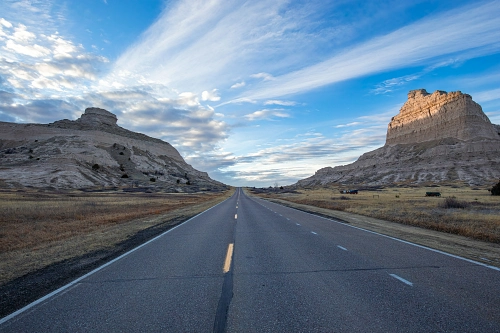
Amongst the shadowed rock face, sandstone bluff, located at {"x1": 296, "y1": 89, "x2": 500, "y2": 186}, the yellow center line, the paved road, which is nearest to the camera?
the paved road

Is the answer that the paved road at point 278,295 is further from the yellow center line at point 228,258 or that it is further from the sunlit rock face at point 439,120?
the sunlit rock face at point 439,120

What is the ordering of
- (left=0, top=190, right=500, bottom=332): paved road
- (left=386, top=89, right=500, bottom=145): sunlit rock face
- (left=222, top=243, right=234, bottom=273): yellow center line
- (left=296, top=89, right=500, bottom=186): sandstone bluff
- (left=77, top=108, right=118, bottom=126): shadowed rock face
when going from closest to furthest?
(left=0, top=190, right=500, bottom=332): paved road → (left=222, top=243, right=234, bottom=273): yellow center line → (left=296, top=89, right=500, bottom=186): sandstone bluff → (left=386, top=89, right=500, bottom=145): sunlit rock face → (left=77, top=108, right=118, bottom=126): shadowed rock face

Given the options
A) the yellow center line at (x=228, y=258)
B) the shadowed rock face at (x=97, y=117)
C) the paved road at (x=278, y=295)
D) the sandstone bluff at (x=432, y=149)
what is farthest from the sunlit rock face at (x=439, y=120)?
the shadowed rock face at (x=97, y=117)

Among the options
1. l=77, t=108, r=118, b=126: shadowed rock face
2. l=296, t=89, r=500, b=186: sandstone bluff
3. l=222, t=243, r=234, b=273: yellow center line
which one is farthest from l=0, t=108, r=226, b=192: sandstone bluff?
l=296, t=89, r=500, b=186: sandstone bluff

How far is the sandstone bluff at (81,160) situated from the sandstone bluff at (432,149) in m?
75.2

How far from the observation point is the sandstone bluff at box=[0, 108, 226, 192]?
227 ft

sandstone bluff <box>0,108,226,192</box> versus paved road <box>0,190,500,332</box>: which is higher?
sandstone bluff <box>0,108,226,192</box>

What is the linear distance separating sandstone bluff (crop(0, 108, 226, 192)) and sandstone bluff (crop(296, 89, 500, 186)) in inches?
2959

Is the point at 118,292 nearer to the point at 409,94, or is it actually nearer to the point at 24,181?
the point at 24,181

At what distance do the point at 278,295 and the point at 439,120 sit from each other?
166088 millimetres

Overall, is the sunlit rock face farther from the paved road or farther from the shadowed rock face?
the shadowed rock face

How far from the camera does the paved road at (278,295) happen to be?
4.25 m

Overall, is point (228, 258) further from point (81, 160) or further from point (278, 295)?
point (81, 160)

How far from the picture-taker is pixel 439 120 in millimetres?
143625
